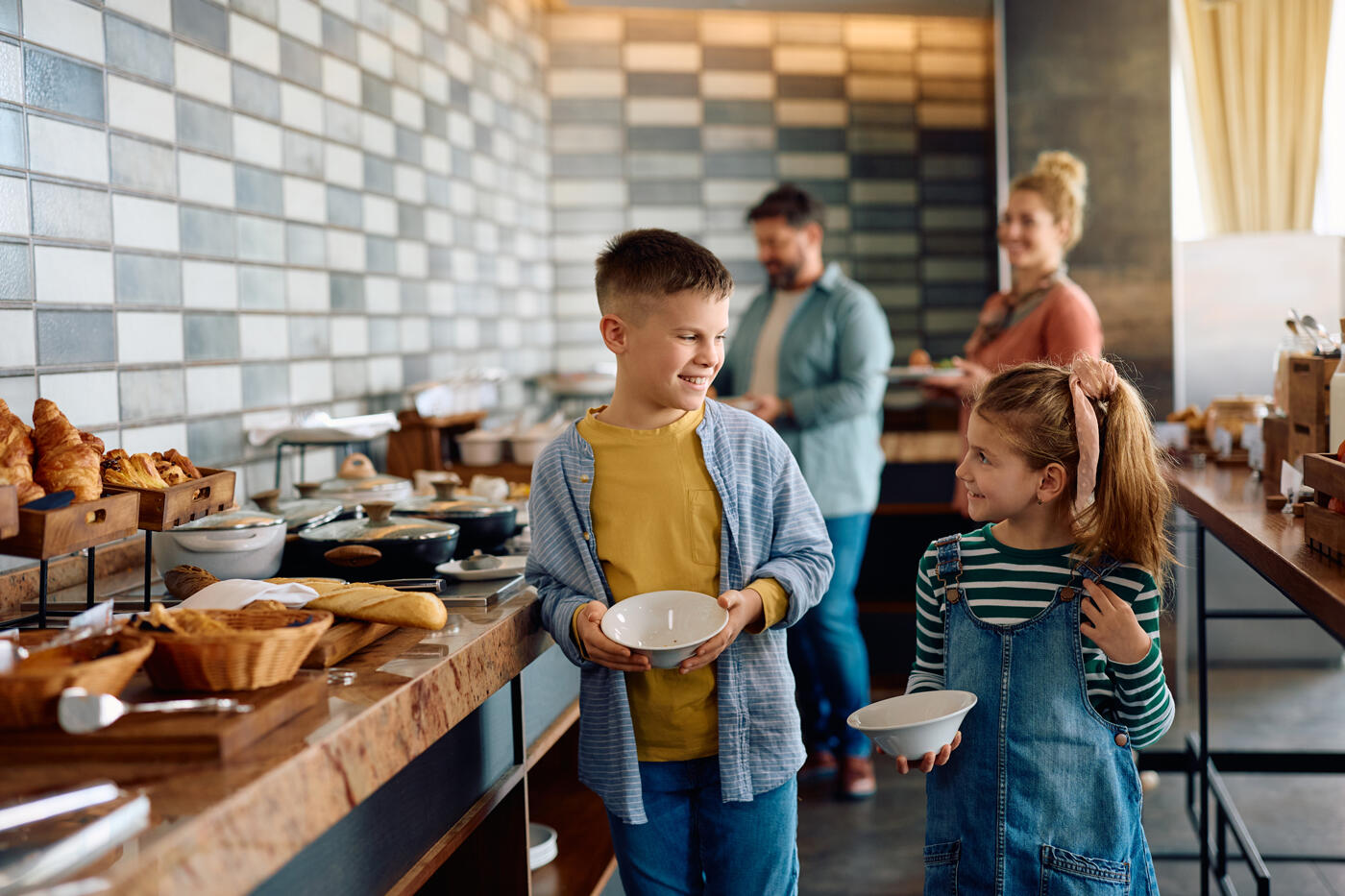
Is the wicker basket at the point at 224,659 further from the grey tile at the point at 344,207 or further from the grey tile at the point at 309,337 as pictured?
the grey tile at the point at 344,207

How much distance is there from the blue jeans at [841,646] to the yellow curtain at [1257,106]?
2144 millimetres

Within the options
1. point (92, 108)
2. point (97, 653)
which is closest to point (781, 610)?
point (97, 653)

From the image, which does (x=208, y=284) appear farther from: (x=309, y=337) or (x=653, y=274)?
(x=653, y=274)

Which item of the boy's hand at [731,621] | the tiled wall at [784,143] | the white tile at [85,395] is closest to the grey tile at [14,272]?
the white tile at [85,395]

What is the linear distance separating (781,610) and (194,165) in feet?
4.59

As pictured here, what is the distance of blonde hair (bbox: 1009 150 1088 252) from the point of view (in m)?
2.99

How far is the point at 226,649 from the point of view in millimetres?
1022

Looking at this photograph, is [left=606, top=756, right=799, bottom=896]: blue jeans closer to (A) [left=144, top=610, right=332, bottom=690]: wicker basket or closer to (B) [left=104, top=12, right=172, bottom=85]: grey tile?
Result: (A) [left=144, top=610, right=332, bottom=690]: wicker basket

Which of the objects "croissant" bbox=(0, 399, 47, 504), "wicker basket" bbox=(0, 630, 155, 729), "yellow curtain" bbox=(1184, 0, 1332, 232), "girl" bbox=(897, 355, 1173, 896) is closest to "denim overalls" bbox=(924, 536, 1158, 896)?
"girl" bbox=(897, 355, 1173, 896)

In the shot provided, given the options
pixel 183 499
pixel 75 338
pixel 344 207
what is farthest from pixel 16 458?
→ pixel 344 207

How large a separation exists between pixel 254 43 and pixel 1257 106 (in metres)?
3.56

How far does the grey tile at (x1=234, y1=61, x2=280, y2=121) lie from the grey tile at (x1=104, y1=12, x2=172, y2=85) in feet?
0.78

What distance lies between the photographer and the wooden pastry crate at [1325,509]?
1.35 metres

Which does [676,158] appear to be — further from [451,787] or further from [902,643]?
[451,787]
